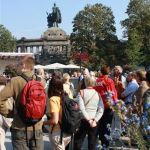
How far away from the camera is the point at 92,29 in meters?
77.3

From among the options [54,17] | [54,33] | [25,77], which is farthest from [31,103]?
[54,17]

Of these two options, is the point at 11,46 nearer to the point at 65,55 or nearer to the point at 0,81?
the point at 65,55

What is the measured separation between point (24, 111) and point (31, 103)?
0.12m

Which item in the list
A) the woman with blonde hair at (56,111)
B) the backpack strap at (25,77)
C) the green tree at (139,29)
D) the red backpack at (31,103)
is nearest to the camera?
the red backpack at (31,103)

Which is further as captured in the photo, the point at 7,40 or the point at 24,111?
the point at 7,40

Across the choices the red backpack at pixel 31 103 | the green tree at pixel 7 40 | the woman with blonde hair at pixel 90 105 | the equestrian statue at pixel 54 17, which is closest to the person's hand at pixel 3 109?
the red backpack at pixel 31 103

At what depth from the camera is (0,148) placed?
8.43 m

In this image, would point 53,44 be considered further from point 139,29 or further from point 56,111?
point 56,111

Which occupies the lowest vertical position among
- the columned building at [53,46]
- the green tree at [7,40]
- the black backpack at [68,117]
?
the black backpack at [68,117]

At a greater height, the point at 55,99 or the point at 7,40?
the point at 7,40

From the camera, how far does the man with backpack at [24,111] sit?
6379 millimetres

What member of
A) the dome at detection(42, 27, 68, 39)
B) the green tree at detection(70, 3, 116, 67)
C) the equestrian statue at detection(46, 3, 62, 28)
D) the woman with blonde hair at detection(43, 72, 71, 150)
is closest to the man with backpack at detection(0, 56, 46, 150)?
the woman with blonde hair at detection(43, 72, 71, 150)

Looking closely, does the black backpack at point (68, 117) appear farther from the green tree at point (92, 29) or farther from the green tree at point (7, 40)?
the green tree at point (7, 40)

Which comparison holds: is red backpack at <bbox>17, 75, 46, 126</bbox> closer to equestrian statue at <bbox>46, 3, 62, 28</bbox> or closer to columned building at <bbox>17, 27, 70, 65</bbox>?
columned building at <bbox>17, 27, 70, 65</bbox>
